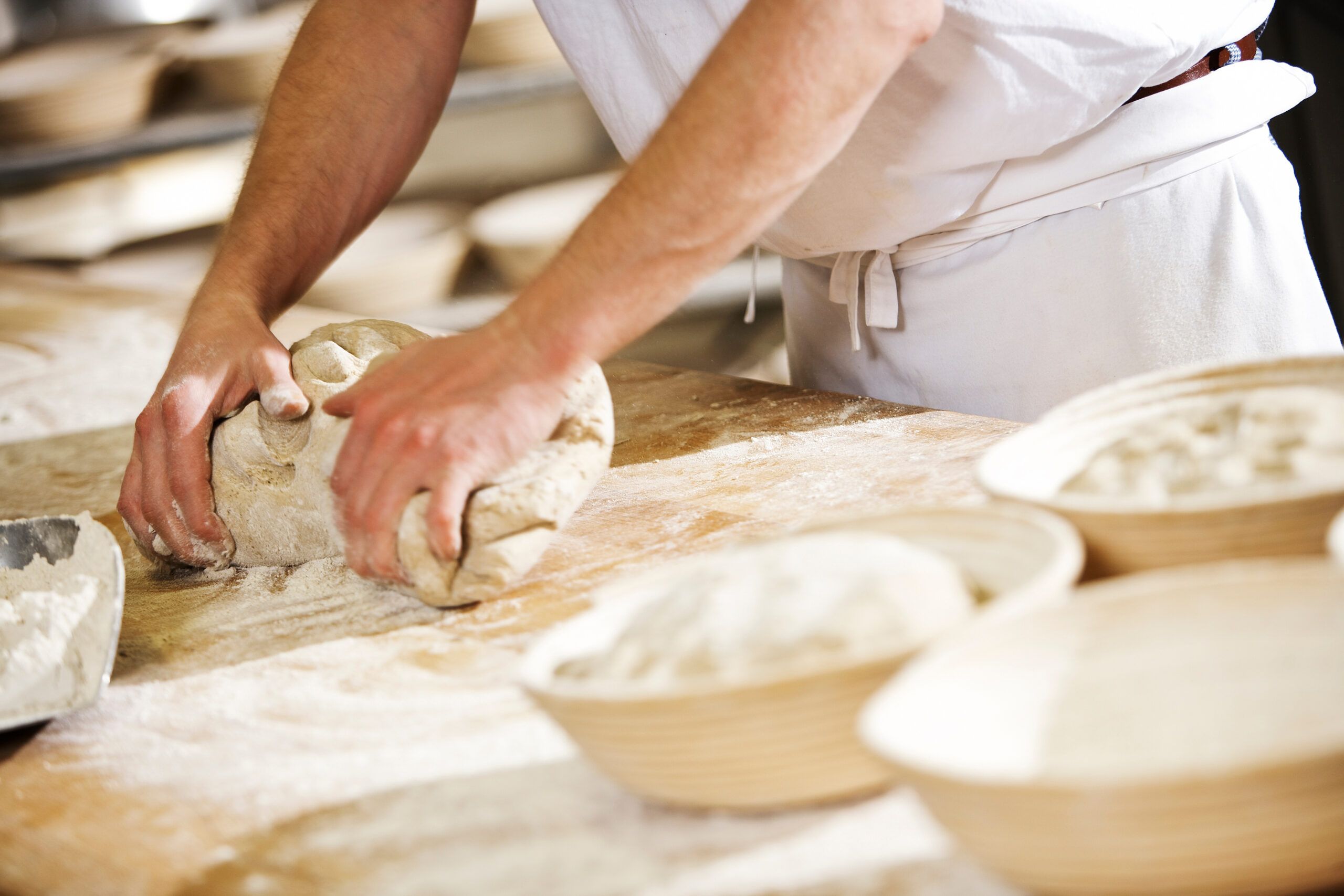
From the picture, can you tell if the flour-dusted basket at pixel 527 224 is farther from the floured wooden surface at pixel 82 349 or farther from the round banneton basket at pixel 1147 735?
the round banneton basket at pixel 1147 735

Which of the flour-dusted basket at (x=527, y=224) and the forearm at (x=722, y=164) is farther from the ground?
the forearm at (x=722, y=164)

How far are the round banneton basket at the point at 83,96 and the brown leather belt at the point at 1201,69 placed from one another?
3.02 meters

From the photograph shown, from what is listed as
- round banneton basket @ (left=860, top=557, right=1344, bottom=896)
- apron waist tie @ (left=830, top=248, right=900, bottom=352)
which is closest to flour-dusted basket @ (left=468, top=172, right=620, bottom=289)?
apron waist tie @ (left=830, top=248, right=900, bottom=352)

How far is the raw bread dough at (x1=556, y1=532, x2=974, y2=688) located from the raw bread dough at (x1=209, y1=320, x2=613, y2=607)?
42 centimetres

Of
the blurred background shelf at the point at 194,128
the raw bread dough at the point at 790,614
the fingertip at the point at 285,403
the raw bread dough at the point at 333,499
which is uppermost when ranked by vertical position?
the blurred background shelf at the point at 194,128

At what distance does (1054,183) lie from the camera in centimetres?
156

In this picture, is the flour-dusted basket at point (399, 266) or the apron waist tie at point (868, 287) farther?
the flour-dusted basket at point (399, 266)

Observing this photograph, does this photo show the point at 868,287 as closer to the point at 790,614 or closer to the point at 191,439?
the point at 191,439

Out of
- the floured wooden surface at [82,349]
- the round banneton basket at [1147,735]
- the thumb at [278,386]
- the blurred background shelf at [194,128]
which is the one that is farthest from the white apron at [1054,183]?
the blurred background shelf at [194,128]

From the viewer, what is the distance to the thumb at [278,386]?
4.56 ft

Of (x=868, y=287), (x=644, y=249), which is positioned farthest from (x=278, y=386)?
(x=868, y=287)

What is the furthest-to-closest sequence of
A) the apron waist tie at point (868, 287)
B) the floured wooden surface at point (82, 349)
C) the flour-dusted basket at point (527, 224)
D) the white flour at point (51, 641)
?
the flour-dusted basket at point (527, 224) → the floured wooden surface at point (82, 349) → the apron waist tie at point (868, 287) → the white flour at point (51, 641)

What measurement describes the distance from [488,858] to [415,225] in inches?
137

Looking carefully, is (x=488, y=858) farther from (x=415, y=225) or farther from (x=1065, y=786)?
(x=415, y=225)
